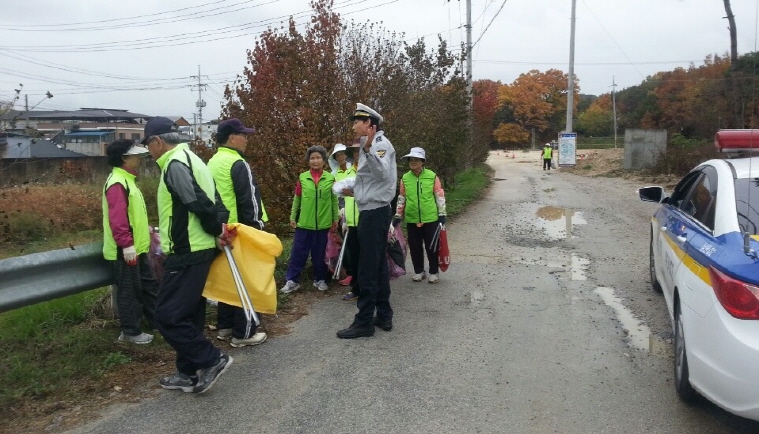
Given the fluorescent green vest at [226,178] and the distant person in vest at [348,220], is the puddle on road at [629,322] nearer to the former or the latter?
the distant person in vest at [348,220]

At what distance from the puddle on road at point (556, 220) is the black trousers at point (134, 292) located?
24.9 ft

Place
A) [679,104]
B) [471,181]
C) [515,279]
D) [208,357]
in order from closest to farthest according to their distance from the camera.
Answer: [208,357] → [515,279] → [471,181] → [679,104]

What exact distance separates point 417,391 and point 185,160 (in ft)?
7.16

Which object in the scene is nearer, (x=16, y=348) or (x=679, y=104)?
(x=16, y=348)

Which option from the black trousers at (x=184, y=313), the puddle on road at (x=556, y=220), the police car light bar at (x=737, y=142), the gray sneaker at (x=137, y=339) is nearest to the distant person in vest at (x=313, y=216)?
the gray sneaker at (x=137, y=339)

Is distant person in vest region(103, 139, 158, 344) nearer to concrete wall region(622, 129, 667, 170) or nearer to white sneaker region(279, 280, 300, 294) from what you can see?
white sneaker region(279, 280, 300, 294)

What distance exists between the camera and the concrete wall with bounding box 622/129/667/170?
31.1 m

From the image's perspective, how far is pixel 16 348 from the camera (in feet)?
16.4

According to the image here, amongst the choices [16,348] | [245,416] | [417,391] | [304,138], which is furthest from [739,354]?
[304,138]

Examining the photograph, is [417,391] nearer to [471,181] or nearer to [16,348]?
[16,348]

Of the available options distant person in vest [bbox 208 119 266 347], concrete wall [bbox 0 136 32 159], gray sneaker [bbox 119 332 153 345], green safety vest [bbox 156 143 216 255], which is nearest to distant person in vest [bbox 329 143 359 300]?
distant person in vest [bbox 208 119 266 347]

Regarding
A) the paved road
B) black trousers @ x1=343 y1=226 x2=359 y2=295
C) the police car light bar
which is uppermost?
the police car light bar

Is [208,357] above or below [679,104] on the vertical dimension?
below

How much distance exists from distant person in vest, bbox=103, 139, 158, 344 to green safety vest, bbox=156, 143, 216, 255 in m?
1.09
